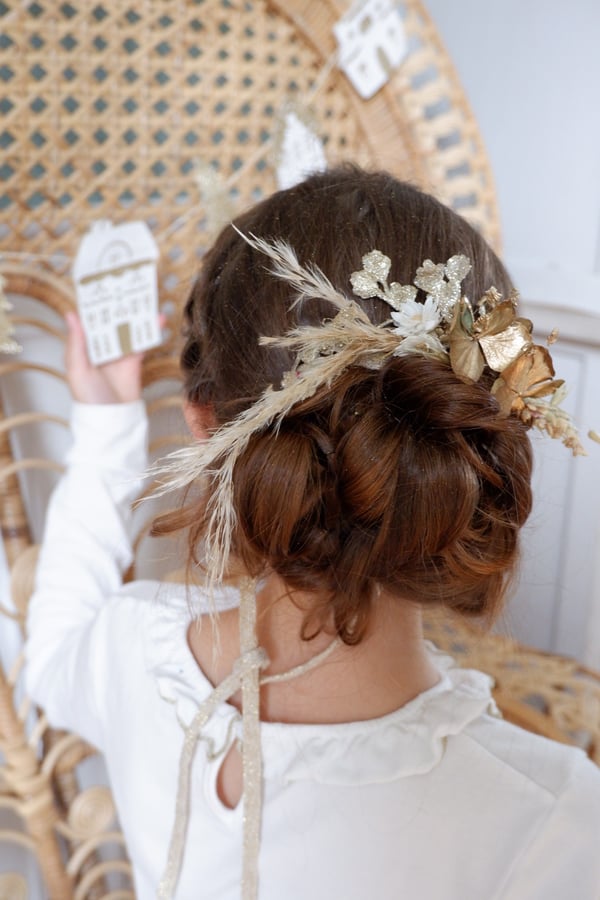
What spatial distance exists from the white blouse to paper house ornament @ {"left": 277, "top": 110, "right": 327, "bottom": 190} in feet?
1.88

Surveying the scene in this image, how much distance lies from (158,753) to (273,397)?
34 centimetres

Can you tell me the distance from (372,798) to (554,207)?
0.88 m

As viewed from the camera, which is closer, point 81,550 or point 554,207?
point 81,550

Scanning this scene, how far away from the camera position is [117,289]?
2.80 ft

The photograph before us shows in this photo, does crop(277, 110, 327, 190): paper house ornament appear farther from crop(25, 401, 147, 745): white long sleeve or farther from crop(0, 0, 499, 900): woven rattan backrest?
crop(25, 401, 147, 745): white long sleeve

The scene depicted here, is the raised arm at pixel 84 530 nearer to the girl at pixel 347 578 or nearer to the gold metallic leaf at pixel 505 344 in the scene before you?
the girl at pixel 347 578

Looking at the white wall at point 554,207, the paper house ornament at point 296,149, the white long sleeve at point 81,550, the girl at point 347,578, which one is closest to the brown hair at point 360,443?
the girl at point 347,578

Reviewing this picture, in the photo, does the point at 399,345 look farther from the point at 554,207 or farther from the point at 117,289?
the point at 554,207

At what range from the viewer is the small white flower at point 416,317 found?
44 cm

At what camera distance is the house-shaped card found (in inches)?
33.1

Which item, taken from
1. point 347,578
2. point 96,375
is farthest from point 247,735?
point 96,375

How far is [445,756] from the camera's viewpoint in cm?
53

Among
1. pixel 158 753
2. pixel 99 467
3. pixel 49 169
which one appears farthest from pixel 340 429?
pixel 49 169

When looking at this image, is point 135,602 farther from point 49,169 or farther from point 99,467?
point 49,169
